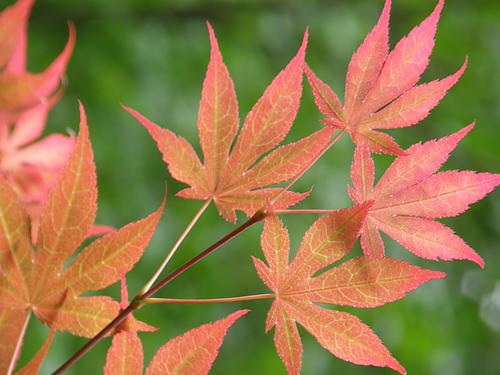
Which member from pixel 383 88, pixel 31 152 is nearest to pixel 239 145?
pixel 383 88

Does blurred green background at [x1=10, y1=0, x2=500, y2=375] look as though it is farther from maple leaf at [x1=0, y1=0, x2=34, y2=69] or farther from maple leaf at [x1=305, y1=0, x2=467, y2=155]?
maple leaf at [x1=305, y1=0, x2=467, y2=155]

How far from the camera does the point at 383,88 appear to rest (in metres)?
0.23

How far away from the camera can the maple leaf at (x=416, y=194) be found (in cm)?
23

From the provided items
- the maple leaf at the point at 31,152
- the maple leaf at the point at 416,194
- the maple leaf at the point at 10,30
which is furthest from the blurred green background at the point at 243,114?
the maple leaf at the point at 416,194

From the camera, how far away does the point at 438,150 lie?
23 cm

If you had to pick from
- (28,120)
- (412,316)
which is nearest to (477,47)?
(412,316)

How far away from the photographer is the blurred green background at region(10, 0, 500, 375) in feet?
3.22

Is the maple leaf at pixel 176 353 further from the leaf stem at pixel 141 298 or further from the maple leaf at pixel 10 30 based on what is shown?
the maple leaf at pixel 10 30

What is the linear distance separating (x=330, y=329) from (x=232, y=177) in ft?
0.21

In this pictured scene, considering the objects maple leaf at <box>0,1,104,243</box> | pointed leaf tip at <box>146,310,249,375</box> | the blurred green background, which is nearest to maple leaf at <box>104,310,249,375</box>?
pointed leaf tip at <box>146,310,249,375</box>

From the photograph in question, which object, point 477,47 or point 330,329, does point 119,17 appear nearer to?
point 477,47

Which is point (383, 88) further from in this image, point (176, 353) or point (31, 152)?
point (31, 152)

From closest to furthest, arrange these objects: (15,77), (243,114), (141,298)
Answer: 1. (141,298)
2. (15,77)
3. (243,114)

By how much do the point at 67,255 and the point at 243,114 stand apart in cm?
85
